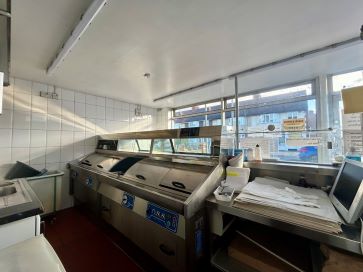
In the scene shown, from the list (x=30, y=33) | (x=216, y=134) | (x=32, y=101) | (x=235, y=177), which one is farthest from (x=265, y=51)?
(x=32, y=101)

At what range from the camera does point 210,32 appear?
1424 mm

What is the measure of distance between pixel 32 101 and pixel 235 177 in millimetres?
2979

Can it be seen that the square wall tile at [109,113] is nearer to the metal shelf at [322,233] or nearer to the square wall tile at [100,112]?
the square wall tile at [100,112]

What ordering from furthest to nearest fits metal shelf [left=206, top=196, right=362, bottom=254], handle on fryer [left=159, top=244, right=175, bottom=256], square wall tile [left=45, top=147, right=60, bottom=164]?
square wall tile [left=45, top=147, right=60, bottom=164] → handle on fryer [left=159, top=244, right=175, bottom=256] → metal shelf [left=206, top=196, right=362, bottom=254]

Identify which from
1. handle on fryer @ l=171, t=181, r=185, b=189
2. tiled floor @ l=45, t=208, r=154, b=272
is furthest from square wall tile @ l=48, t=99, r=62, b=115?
handle on fryer @ l=171, t=181, r=185, b=189

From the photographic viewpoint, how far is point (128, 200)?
1669 mm

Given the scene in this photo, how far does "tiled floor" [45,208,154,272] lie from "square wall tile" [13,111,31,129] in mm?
1383

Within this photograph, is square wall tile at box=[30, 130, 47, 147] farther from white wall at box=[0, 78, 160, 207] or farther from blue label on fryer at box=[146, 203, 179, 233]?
blue label on fryer at box=[146, 203, 179, 233]

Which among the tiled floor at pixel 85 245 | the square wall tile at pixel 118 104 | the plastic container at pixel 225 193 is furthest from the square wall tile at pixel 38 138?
the plastic container at pixel 225 193

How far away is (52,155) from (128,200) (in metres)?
1.87

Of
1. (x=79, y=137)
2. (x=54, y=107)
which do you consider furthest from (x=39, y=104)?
(x=79, y=137)

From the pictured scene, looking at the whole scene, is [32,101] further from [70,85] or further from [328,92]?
[328,92]

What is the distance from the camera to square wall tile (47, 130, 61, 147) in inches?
106

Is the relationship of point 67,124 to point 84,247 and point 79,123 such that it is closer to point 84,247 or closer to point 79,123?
point 79,123
